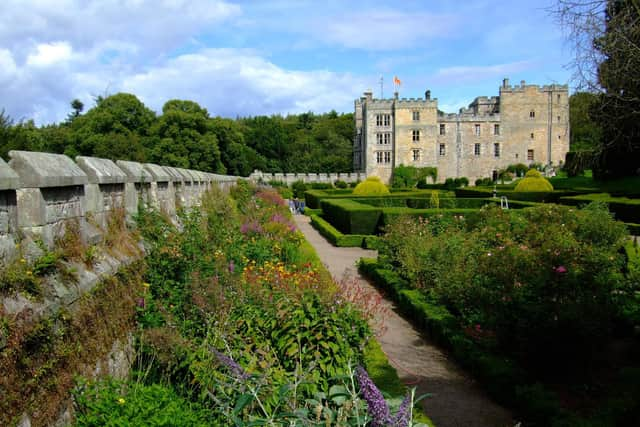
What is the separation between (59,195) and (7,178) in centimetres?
94

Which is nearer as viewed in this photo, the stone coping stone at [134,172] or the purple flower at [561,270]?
the purple flower at [561,270]

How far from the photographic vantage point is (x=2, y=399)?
2420 millimetres

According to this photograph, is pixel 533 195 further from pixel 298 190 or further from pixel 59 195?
pixel 59 195

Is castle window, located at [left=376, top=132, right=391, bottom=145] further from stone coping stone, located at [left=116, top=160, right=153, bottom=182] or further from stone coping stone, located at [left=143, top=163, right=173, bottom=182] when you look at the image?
stone coping stone, located at [left=116, top=160, right=153, bottom=182]

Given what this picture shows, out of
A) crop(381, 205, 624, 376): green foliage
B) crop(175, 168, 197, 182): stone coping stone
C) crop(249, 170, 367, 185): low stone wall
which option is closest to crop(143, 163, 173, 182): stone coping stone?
crop(175, 168, 197, 182): stone coping stone

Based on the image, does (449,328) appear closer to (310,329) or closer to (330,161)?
(310,329)

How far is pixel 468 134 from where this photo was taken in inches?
2036

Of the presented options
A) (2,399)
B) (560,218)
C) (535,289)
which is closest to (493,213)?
(560,218)


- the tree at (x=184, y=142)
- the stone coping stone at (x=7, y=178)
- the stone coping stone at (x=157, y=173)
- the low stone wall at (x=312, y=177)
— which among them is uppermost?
the tree at (x=184, y=142)

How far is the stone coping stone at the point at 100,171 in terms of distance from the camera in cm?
481

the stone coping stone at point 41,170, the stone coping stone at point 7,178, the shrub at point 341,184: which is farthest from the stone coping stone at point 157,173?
the shrub at point 341,184

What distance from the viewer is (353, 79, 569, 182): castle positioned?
5000 cm

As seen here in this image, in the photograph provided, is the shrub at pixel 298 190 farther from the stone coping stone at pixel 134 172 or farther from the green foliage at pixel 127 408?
the green foliage at pixel 127 408

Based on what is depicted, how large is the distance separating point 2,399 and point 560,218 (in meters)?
10.2
